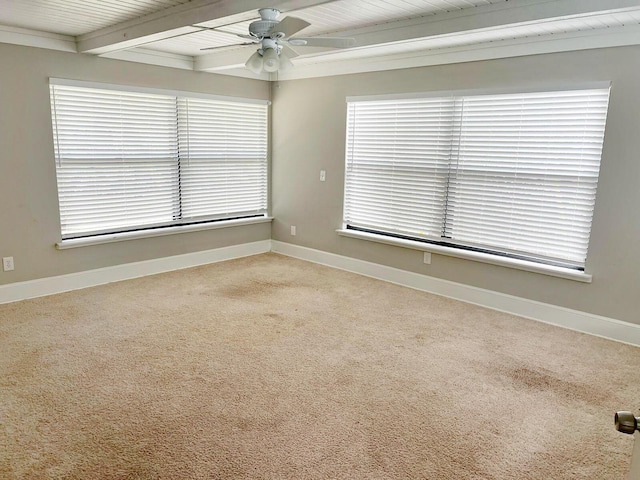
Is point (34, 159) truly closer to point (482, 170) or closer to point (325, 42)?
point (325, 42)

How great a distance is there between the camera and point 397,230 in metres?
4.93

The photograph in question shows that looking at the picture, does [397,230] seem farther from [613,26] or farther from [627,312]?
[613,26]

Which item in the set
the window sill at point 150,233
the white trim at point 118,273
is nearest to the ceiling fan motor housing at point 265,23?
the window sill at point 150,233

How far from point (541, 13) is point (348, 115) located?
2519 mm

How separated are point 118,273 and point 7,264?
3.23 feet

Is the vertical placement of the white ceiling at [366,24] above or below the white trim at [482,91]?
above

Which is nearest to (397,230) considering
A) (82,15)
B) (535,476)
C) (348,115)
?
(348,115)

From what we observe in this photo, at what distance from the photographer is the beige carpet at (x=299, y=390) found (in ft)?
7.11

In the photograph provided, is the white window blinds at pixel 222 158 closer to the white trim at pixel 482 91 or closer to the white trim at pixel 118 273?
the white trim at pixel 118 273

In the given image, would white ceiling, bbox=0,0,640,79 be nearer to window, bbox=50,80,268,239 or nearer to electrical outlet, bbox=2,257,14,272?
window, bbox=50,80,268,239

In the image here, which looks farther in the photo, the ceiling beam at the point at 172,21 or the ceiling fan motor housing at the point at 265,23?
the ceiling fan motor housing at the point at 265,23

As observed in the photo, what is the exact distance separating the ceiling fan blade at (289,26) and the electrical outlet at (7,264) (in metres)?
3.12

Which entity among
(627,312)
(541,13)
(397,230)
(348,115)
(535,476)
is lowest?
(535,476)

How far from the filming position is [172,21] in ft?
10.5
